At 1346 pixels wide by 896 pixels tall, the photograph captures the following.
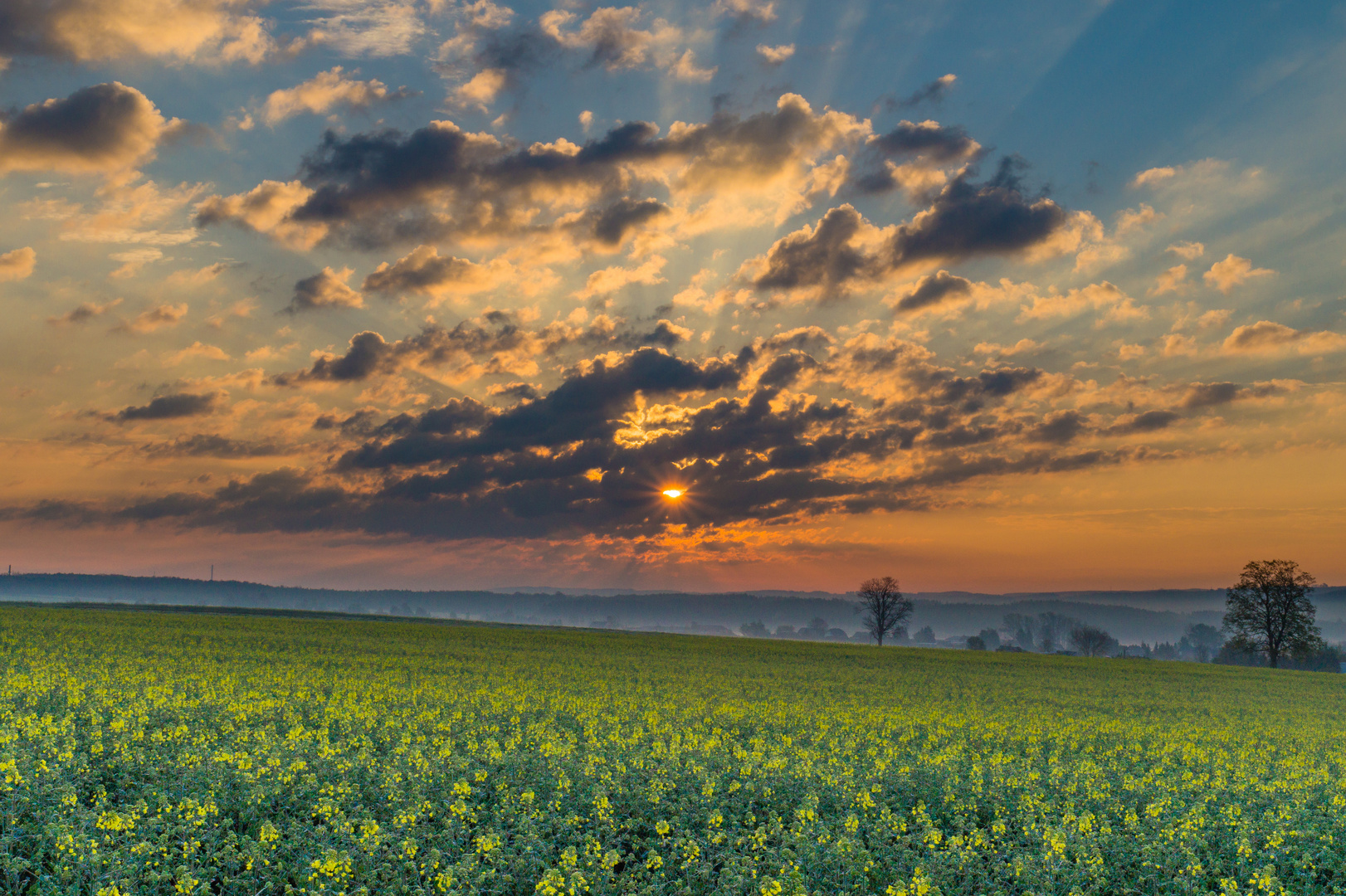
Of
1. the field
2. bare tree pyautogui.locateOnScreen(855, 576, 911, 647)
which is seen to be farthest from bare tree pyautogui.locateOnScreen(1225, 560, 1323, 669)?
the field

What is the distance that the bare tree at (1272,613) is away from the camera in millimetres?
102562

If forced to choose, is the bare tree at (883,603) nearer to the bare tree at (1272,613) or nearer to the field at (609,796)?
the bare tree at (1272,613)

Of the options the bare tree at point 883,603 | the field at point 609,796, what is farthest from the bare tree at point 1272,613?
the field at point 609,796

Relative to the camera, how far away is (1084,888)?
496 inches

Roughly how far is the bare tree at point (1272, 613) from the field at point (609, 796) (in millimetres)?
93644

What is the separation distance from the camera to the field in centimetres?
1134

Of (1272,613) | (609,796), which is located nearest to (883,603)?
(1272,613)

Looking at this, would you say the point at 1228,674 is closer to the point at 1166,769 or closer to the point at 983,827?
the point at 1166,769

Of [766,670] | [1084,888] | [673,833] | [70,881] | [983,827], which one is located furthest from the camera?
[766,670]

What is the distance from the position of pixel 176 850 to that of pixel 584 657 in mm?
47528

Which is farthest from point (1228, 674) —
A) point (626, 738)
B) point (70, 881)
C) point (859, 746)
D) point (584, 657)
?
point (70, 881)

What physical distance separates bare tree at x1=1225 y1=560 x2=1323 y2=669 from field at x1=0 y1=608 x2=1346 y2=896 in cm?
9364

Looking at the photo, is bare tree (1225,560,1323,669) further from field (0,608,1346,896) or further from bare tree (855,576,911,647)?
field (0,608,1346,896)

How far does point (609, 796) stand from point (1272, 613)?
125939 millimetres
